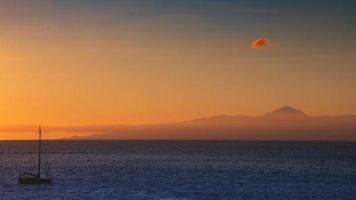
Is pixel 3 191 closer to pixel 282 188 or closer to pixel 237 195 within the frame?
pixel 237 195

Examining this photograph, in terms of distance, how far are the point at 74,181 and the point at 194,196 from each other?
31.3m

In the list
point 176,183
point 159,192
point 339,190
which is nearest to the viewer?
point 159,192

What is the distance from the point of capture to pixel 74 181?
94000 mm

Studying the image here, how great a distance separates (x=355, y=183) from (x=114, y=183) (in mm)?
43905

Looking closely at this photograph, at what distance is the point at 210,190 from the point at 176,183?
1144 centimetres

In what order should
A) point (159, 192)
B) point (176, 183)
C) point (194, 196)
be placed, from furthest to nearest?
point (176, 183) < point (159, 192) < point (194, 196)

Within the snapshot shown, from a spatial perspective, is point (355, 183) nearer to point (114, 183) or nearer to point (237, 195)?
point (237, 195)

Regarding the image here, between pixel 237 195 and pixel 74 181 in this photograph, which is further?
pixel 74 181

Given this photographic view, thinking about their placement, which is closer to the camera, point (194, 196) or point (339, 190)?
point (194, 196)

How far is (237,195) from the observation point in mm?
73875

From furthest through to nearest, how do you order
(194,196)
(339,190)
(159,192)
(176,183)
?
(176,183) < (339,190) < (159,192) < (194,196)

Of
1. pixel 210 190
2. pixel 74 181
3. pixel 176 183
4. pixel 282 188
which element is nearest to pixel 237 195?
pixel 210 190

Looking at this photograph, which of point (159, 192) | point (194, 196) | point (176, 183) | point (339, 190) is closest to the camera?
point (194, 196)

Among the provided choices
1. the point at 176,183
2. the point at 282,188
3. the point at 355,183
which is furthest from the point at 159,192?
the point at 355,183
